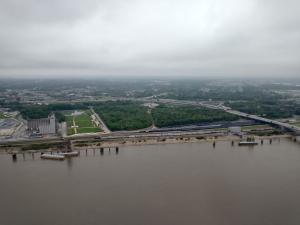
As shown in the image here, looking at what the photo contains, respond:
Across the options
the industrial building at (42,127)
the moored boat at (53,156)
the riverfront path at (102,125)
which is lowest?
the moored boat at (53,156)

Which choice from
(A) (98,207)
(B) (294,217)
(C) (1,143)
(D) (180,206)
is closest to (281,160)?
(B) (294,217)

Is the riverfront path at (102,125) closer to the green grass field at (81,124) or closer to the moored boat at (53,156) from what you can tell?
the green grass field at (81,124)

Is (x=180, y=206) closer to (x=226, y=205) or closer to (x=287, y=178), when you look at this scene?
(x=226, y=205)

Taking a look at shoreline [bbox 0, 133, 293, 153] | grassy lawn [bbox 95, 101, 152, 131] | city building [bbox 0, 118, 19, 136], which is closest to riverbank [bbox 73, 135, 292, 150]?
shoreline [bbox 0, 133, 293, 153]

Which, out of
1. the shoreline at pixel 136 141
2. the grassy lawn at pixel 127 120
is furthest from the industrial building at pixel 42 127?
the grassy lawn at pixel 127 120

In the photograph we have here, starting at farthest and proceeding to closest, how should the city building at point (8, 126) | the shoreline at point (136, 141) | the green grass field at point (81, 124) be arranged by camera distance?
the green grass field at point (81, 124) → the city building at point (8, 126) → the shoreline at point (136, 141)

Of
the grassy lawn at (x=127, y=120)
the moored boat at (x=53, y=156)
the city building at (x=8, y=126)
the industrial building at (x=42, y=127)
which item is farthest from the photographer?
the grassy lawn at (x=127, y=120)

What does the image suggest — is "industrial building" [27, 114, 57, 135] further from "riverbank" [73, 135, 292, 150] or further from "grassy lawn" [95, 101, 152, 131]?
"grassy lawn" [95, 101, 152, 131]

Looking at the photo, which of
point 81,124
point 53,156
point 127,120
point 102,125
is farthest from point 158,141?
point 81,124

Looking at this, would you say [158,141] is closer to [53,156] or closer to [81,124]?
[53,156]
